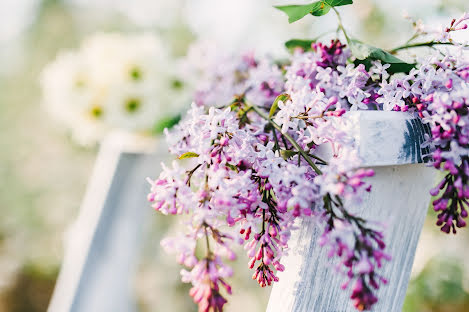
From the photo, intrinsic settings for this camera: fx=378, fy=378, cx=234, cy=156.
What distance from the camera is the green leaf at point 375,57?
1.65 feet

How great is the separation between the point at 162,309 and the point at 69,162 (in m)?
1.50

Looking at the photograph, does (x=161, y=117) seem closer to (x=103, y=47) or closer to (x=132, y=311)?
(x=103, y=47)

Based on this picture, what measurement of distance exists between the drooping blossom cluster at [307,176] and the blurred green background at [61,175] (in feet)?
2.32

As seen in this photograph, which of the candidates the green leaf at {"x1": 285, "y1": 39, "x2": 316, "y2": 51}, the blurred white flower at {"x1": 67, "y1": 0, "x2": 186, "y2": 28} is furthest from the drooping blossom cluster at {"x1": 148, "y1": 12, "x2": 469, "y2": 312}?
the blurred white flower at {"x1": 67, "y1": 0, "x2": 186, "y2": 28}

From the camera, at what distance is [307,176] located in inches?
17.2

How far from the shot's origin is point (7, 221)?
2736mm

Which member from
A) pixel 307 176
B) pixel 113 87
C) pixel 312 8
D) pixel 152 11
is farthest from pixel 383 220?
pixel 152 11

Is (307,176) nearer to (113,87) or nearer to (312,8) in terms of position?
(312,8)

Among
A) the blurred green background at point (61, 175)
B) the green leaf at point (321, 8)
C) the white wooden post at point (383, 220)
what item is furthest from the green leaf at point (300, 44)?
the blurred green background at point (61, 175)

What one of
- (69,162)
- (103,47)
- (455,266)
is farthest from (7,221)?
(455,266)

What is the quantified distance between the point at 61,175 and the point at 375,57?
9.27 feet

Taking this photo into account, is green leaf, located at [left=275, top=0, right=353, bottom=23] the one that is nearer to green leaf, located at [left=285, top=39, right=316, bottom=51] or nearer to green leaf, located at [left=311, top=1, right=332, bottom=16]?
green leaf, located at [left=311, top=1, right=332, bottom=16]

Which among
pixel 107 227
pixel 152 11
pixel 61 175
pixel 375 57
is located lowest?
pixel 107 227

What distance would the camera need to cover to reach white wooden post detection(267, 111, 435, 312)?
0.43 meters
